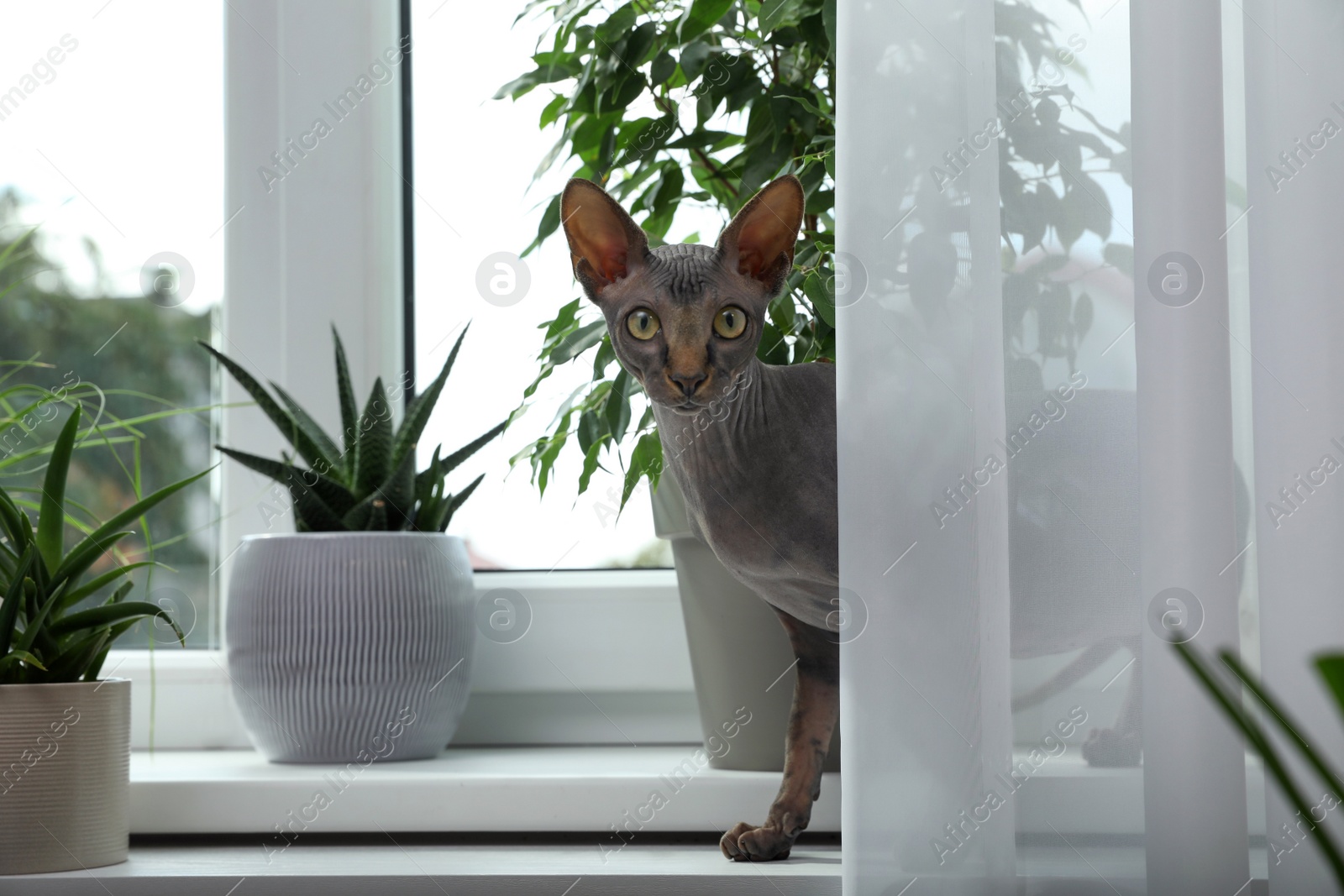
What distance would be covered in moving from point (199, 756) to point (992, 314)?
1.02 meters

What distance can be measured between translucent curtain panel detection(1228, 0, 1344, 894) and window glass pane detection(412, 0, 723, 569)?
2.22 ft

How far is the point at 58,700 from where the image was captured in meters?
0.81

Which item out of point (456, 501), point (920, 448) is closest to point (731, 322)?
point (920, 448)

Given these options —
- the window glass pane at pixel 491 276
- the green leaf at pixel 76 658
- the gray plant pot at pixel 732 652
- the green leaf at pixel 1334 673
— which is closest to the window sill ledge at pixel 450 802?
the gray plant pot at pixel 732 652

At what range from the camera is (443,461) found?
110 centimetres

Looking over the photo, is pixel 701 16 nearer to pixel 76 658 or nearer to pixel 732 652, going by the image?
pixel 732 652

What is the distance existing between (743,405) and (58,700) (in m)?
0.60

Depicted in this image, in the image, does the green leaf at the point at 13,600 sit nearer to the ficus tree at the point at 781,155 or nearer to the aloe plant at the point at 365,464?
the aloe plant at the point at 365,464

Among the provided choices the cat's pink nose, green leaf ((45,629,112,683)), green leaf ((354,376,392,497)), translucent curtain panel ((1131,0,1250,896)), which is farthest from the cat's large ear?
green leaf ((45,629,112,683))

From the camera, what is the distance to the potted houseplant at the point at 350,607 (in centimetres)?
101

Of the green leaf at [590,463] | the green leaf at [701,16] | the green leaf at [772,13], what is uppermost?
the green leaf at [701,16]

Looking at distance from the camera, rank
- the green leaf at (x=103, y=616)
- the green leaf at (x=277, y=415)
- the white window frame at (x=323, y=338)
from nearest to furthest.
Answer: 1. the green leaf at (x=103, y=616)
2. the green leaf at (x=277, y=415)
3. the white window frame at (x=323, y=338)

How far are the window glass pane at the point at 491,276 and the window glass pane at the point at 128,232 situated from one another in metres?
0.28

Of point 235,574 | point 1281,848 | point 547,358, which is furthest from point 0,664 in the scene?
point 1281,848
